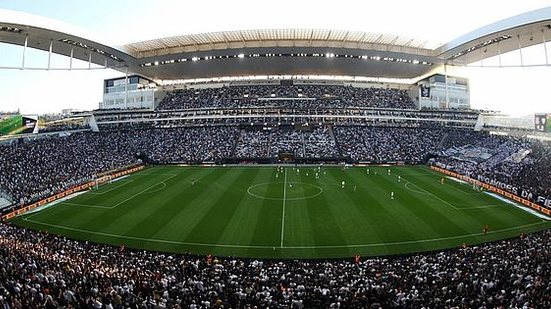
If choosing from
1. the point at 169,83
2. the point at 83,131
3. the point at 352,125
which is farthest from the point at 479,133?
the point at 83,131

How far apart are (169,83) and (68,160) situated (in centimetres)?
4299

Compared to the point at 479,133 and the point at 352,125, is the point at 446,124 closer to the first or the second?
the point at 479,133

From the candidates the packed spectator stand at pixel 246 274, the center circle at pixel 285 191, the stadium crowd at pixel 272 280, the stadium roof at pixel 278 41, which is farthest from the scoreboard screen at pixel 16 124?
the stadium crowd at pixel 272 280

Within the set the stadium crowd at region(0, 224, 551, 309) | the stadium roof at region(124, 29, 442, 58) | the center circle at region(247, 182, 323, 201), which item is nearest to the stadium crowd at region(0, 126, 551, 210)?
the stadium roof at region(124, 29, 442, 58)

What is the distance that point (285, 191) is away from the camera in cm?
4253

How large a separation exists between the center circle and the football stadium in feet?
1.58

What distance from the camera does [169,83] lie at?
94062mm

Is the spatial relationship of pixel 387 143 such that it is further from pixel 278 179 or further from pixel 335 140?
pixel 278 179

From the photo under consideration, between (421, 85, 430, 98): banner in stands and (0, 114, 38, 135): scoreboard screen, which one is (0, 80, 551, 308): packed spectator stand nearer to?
(0, 114, 38, 135): scoreboard screen

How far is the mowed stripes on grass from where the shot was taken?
87.0 ft

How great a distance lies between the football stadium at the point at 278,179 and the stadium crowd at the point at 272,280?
113 mm

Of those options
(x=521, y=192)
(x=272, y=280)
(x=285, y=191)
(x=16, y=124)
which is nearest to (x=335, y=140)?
(x=285, y=191)

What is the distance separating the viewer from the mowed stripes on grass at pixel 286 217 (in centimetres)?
2652

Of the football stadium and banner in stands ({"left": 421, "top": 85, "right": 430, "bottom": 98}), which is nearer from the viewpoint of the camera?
the football stadium
